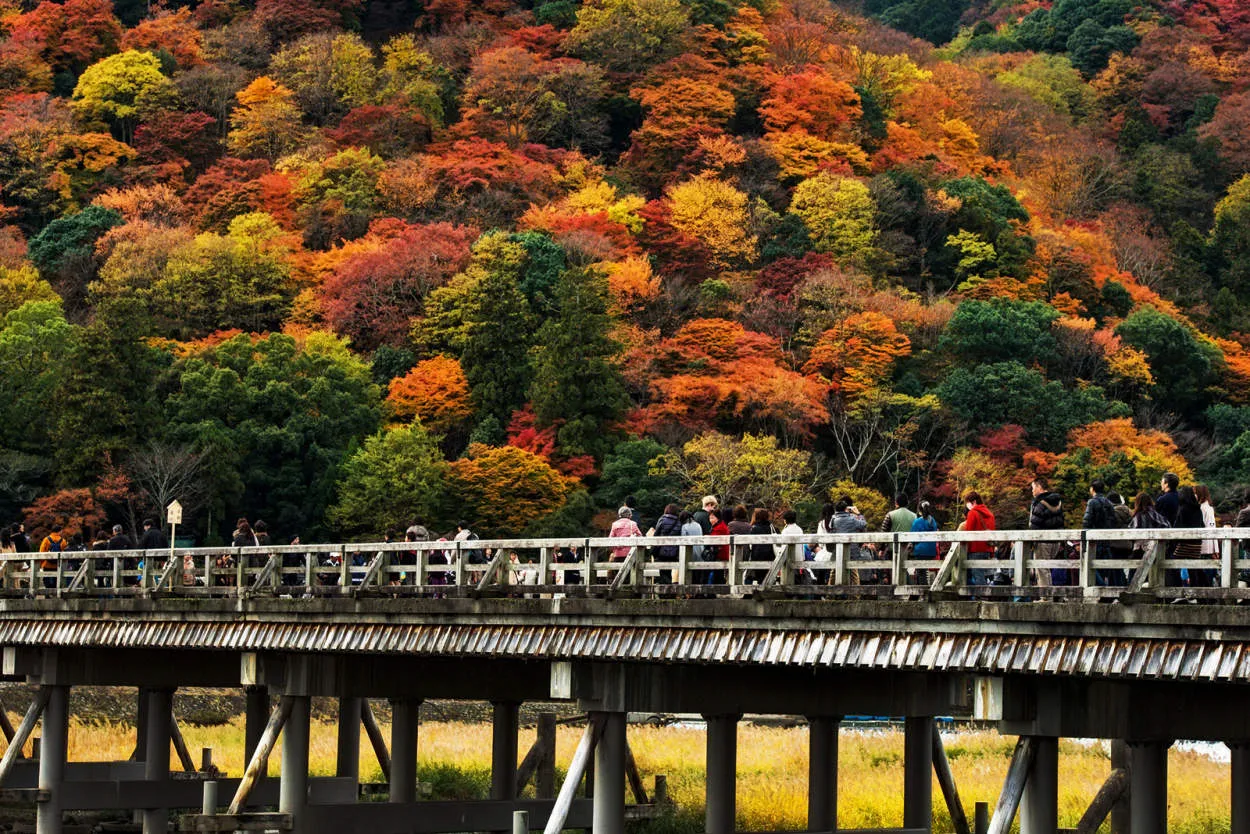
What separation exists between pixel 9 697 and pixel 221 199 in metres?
54.4

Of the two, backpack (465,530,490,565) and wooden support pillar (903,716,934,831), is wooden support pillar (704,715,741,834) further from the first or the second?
backpack (465,530,490,565)

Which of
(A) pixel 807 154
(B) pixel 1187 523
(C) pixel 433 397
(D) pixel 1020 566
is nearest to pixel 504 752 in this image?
(D) pixel 1020 566

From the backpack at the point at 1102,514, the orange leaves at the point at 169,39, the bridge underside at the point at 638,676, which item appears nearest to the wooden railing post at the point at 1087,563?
the bridge underside at the point at 638,676

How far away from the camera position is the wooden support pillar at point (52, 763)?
3716 centimetres

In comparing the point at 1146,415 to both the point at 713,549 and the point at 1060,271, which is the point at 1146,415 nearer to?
the point at 1060,271

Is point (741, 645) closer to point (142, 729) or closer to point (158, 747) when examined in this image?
point (158, 747)

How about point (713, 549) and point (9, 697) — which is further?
point (9, 697)

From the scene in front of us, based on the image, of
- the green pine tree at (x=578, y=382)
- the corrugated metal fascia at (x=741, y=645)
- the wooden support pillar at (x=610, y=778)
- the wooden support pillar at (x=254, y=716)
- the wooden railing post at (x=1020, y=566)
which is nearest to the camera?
the corrugated metal fascia at (x=741, y=645)

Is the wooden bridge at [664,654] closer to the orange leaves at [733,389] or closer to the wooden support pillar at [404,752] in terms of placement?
the wooden support pillar at [404,752]

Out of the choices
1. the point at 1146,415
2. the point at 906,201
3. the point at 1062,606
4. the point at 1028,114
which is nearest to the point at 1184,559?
the point at 1062,606

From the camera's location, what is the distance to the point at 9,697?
2309 inches

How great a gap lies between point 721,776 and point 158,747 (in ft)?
45.8

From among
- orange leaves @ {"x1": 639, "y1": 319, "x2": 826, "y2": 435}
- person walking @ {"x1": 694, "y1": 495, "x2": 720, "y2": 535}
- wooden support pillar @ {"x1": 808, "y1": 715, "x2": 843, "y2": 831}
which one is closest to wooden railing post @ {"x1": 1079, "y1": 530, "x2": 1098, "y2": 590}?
person walking @ {"x1": 694, "y1": 495, "x2": 720, "y2": 535}

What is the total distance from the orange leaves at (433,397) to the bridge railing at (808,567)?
50.8m
